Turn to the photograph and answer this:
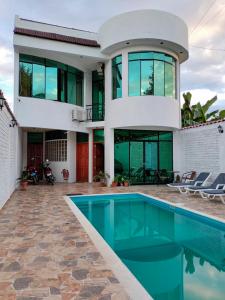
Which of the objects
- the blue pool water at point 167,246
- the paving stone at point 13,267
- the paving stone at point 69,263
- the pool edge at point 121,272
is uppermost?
the paving stone at point 13,267

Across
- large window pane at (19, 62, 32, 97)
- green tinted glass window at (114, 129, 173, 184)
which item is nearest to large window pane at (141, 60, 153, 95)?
green tinted glass window at (114, 129, 173, 184)

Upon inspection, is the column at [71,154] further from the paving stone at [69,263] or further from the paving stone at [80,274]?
the paving stone at [80,274]

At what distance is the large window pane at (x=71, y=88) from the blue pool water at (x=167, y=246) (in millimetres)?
8346

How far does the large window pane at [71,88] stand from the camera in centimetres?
1711

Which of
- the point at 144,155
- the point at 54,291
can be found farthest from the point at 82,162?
the point at 54,291

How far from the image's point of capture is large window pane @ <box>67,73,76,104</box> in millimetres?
17109

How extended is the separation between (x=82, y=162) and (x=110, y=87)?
18.3 ft

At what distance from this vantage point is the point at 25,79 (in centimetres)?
1516

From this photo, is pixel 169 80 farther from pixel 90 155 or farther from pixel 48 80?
pixel 48 80

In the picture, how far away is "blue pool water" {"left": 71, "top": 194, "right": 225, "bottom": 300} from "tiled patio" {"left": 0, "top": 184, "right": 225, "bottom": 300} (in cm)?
80

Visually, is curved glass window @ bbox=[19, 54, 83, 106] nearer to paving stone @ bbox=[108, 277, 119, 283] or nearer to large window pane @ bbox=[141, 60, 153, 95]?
large window pane @ bbox=[141, 60, 153, 95]

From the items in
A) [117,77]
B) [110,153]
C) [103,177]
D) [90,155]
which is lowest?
[103,177]

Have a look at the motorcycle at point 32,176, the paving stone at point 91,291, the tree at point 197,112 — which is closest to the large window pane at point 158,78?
the tree at point 197,112

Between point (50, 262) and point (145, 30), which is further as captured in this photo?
point (145, 30)
